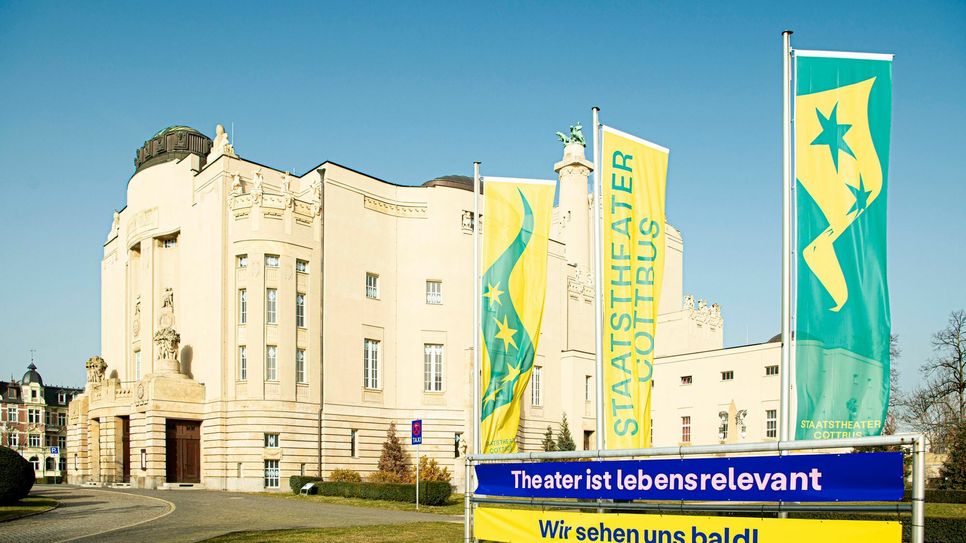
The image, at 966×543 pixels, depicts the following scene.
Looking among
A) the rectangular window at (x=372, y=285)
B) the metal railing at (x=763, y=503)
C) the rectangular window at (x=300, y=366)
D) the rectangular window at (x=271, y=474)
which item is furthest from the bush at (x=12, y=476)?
the rectangular window at (x=372, y=285)

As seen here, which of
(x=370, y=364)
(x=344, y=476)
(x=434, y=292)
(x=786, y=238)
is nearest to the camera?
(x=786, y=238)

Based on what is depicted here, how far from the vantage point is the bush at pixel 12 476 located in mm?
29703

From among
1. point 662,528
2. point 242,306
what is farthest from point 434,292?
point 662,528

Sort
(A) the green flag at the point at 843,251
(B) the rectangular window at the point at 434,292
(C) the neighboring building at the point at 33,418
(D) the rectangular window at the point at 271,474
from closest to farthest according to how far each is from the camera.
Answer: (A) the green flag at the point at 843,251 → (D) the rectangular window at the point at 271,474 → (B) the rectangular window at the point at 434,292 → (C) the neighboring building at the point at 33,418

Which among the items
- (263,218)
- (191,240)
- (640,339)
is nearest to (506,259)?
(640,339)

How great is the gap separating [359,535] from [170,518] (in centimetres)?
907

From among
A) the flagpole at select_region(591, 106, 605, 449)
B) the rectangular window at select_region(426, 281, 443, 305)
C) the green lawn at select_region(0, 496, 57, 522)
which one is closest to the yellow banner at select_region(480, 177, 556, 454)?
the flagpole at select_region(591, 106, 605, 449)

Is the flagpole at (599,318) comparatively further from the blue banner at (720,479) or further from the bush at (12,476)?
the bush at (12,476)

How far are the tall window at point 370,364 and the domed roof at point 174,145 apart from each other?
18020 mm

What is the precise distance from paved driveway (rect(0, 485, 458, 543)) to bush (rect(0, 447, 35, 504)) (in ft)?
5.44

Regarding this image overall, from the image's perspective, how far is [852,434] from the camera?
13422 millimetres

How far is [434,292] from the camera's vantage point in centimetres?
5831

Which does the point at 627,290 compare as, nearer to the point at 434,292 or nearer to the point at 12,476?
the point at 12,476

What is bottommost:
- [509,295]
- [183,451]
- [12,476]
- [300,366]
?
[183,451]
